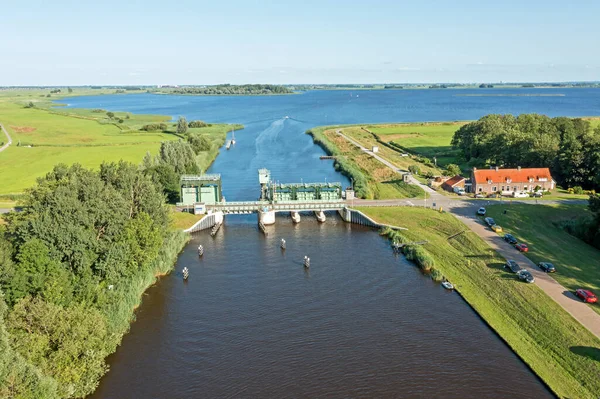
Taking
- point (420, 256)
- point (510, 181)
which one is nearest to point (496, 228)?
point (420, 256)

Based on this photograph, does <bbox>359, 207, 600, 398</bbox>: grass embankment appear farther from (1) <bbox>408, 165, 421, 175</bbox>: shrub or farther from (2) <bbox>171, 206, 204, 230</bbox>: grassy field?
(1) <bbox>408, 165, 421, 175</bbox>: shrub

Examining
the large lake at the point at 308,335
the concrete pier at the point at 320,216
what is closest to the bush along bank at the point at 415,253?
the large lake at the point at 308,335

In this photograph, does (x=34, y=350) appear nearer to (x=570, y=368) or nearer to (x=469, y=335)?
(x=469, y=335)

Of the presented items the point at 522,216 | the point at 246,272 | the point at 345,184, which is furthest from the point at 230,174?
the point at 522,216

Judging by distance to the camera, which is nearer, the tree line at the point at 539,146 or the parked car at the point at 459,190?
the parked car at the point at 459,190

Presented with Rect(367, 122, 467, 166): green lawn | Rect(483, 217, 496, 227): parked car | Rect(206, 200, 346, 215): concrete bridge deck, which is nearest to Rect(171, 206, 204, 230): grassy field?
Rect(206, 200, 346, 215): concrete bridge deck

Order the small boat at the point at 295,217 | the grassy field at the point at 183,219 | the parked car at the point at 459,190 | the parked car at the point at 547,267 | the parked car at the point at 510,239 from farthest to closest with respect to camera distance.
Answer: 1. the parked car at the point at 459,190
2. the small boat at the point at 295,217
3. the grassy field at the point at 183,219
4. the parked car at the point at 510,239
5. the parked car at the point at 547,267

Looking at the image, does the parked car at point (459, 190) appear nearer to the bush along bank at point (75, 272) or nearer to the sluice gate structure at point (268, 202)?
the sluice gate structure at point (268, 202)
